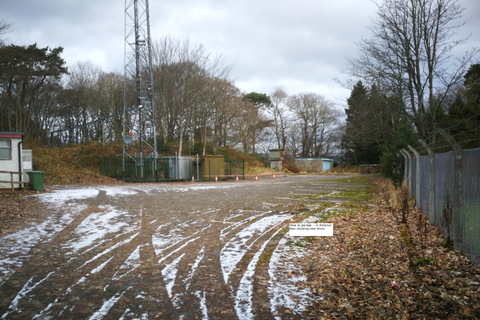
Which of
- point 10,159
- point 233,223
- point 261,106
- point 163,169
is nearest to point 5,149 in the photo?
point 10,159

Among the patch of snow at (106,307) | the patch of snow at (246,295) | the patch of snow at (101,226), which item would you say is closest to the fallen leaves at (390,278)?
the patch of snow at (246,295)

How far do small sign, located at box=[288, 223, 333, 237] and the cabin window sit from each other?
15557 millimetres

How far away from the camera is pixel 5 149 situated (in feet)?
57.6

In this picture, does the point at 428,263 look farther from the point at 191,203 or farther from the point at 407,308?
the point at 191,203

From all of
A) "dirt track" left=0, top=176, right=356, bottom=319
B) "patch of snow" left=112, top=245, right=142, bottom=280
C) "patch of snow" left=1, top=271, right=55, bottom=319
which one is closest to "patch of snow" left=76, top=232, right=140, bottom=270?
"dirt track" left=0, top=176, right=356, bottom=319

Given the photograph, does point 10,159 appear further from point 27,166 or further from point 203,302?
point 203,302

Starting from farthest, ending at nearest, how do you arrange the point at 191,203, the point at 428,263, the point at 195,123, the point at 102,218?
the point at 195,123
the point at 191,203
the point at 102,218
the point at 428,263

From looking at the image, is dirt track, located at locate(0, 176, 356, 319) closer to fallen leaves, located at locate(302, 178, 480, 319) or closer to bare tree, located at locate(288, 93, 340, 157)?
fallen leaves, located at locate(302, 178, 480, 319)

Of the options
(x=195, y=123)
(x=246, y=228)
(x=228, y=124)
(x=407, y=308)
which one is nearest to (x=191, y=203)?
(x=246, y=228)

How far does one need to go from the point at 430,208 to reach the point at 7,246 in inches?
355

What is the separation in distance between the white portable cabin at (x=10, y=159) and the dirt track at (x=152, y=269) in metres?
9.13

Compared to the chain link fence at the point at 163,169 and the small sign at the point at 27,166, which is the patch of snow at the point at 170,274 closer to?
the small sign at the point at 27,166

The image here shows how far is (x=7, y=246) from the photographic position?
22.9 ft

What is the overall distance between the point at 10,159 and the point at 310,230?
627 inches
